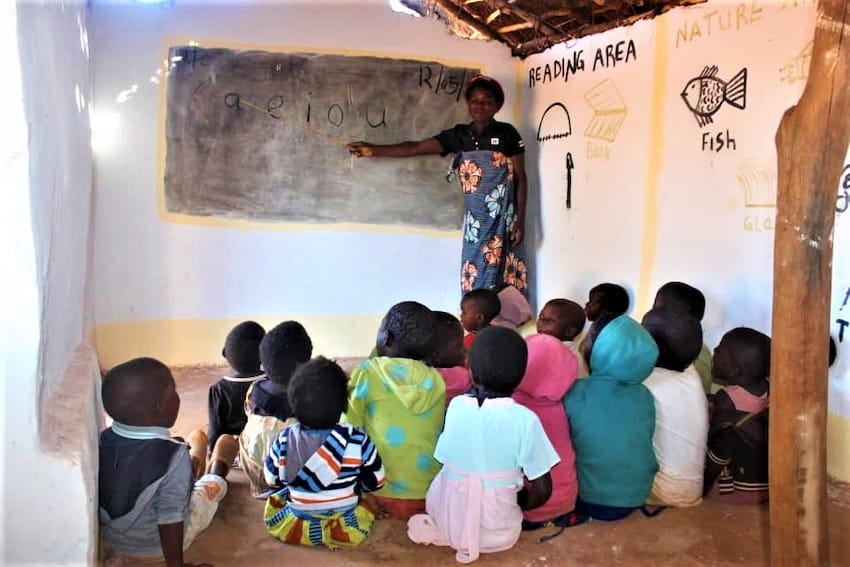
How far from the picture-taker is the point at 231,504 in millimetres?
2562

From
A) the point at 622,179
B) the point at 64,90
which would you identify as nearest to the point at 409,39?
the point at 622,179

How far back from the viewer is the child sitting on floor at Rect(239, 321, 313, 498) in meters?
2.47

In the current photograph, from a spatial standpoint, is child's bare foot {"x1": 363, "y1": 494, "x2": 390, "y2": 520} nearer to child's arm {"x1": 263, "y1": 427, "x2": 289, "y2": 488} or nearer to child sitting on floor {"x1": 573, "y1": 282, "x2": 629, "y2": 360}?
child's arm {"x1": 263, "y1": 427, "x2": 289, "y2": 488}

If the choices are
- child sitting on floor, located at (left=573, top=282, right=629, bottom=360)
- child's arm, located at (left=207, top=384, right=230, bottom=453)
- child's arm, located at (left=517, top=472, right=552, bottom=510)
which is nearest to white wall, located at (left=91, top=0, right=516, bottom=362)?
child sitting on floor, located at (left=573, top=282, right=629, bottom=360)

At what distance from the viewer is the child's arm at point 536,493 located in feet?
7.04

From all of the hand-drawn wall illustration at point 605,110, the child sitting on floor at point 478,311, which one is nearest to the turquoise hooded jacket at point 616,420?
the child sitting on floor at point 478,311

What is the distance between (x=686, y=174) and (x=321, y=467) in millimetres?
2331

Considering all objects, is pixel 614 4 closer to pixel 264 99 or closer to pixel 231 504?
pixel 264 99

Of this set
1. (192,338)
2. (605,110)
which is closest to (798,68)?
(605,110)

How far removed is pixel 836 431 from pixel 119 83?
3997 mm

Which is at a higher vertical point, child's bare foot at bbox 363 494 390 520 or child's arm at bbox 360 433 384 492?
child's arm at bbox 360 433 384 492

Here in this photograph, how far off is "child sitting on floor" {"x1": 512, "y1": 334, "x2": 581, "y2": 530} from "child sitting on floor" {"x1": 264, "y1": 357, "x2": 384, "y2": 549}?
0.53 meters

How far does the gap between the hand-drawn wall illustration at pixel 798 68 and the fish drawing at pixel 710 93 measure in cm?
21

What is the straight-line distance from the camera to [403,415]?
2.34 meters
